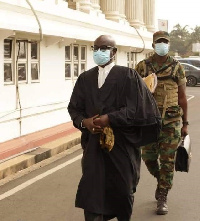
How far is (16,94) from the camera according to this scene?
10867 millimetres

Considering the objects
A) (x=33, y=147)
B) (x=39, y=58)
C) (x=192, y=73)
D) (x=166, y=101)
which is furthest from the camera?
(x=192, y=73)

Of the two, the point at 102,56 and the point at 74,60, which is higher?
the point at 74,60

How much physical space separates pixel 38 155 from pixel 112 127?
15.2 feet

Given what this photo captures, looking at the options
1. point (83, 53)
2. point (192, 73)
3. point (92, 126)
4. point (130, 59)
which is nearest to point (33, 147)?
point (92, 126)

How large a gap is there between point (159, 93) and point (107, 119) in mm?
1575

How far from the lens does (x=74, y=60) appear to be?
1499 centimetres

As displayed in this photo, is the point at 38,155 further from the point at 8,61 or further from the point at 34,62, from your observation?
the point at 34,62

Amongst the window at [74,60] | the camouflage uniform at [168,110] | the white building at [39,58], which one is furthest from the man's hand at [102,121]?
the window at [74,60]

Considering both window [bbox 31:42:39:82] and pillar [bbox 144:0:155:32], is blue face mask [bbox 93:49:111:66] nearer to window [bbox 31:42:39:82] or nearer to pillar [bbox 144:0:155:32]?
window [bbox 31:42:39:82]

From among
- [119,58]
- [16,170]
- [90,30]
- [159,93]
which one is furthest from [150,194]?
[119,58]

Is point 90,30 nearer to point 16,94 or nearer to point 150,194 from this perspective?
point 16,94

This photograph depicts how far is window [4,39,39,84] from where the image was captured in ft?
35.1

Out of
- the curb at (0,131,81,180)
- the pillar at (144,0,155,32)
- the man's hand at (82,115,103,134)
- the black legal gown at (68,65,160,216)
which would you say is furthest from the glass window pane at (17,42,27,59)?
the pillar at (144,0,155,32)

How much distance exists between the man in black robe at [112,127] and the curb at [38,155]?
3.36 meters
